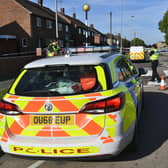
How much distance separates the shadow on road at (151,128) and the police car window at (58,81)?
1.20 m

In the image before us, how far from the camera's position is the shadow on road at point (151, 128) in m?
3.73

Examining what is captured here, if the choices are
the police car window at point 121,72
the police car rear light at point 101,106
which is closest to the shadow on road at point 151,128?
the police car rear light at point 101,106

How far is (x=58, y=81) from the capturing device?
349cm

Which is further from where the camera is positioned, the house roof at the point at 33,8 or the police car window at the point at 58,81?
the house roof at the point at 33,8

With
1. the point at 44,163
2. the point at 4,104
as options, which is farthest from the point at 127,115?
the point at 4,104

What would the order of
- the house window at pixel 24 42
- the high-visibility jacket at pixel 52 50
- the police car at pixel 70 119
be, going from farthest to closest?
the house window at pixel 24 42, the high-visibility jacket at pixel 52 50, the police car at pixel 70 119

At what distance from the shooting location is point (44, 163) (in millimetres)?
3535

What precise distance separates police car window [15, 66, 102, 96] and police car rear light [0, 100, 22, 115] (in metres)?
0.20

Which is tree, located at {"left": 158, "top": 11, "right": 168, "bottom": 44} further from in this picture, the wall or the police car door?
the police car door

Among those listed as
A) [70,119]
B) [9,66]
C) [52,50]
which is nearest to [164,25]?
[9,66]

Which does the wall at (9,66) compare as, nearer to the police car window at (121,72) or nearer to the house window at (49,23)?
the police car window at (121,72)

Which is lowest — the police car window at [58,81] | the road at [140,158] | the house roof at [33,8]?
the road at [140,158]

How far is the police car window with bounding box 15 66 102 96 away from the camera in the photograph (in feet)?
10.3

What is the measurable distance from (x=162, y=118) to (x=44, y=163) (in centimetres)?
318
